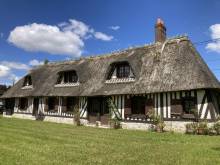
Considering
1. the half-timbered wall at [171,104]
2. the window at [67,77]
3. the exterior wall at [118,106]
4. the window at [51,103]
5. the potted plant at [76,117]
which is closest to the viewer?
the half-timbered wall at [171,104]

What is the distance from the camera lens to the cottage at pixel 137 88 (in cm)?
1521

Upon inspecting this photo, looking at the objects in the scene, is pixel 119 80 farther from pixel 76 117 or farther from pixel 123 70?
pixel 76 117

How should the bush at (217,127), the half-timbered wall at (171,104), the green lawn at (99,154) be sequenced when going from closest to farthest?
1. the green lawn at (99,154)
2. the bush at (217,127)
3. the half-timbered wall at (171,104)

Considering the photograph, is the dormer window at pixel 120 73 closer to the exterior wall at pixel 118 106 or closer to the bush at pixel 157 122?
the exterior wall at pixel 118 106

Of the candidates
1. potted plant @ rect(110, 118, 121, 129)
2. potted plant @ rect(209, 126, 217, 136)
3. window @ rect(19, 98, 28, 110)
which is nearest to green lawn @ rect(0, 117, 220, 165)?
potted plant @ rect(209, 126, 217, 136)

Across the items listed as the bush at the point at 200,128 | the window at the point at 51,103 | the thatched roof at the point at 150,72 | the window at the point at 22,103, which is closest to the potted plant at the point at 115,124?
the thatched roof at the point at 150,72

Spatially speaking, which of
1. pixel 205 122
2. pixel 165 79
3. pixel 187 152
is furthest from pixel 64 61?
pixel 187 152

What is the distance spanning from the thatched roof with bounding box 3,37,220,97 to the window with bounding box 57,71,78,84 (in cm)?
57

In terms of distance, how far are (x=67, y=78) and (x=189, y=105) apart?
39.8 feet

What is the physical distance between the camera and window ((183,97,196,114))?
15.2 m

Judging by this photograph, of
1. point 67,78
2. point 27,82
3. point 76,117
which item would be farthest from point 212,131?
point 27,82

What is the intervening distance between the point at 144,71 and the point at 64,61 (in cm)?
1230

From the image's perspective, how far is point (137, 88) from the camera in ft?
56.0

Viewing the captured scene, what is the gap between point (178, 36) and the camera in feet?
62.5
